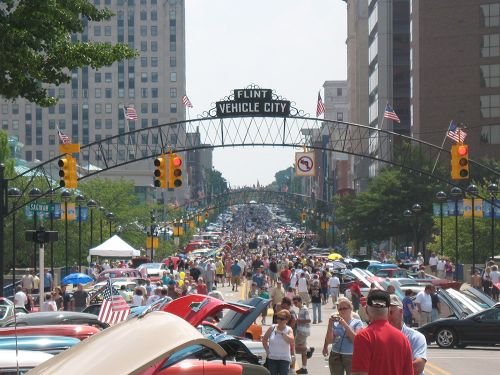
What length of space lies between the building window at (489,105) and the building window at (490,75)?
1.06 metres

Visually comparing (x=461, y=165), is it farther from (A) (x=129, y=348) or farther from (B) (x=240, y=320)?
(A) (x=129, y=348)

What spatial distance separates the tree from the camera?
61.6 feet

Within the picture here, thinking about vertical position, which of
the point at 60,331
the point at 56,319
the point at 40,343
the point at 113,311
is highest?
the point at 40,343

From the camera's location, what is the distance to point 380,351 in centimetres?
886

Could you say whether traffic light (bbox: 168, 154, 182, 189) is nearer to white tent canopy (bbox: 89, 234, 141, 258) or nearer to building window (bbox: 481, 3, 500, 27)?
white tent canopy (bbox: 89, 234, 141, 258)

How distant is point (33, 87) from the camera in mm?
20391

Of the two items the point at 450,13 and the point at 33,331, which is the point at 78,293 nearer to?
the point at 33,331

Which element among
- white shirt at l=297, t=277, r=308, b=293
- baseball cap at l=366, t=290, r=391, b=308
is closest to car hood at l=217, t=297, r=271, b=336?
baseball cap at l=366, t=290, r=391, b=308

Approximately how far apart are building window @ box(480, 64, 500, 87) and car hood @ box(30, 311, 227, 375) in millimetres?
93775

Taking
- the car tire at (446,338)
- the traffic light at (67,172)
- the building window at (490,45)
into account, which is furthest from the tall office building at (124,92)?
the car tire at (446,338)

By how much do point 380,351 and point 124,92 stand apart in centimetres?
18682

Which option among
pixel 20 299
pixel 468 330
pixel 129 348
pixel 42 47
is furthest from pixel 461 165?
pixel 129 348

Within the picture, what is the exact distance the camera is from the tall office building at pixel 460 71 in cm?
9831

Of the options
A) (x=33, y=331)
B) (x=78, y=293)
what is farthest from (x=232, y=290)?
(x=33, y=331)
